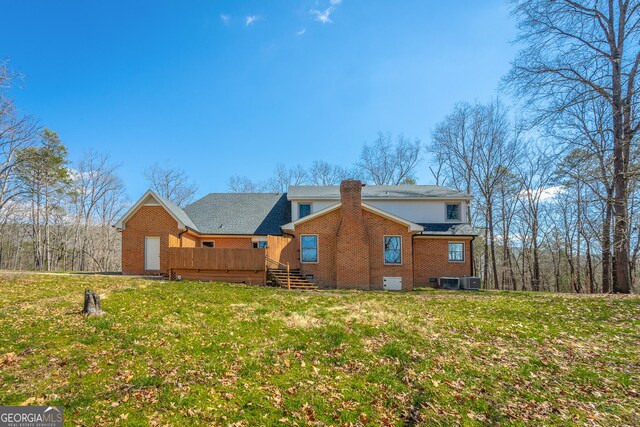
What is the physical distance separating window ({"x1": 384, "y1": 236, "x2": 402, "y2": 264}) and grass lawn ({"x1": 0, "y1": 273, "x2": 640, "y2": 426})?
27.6 feet

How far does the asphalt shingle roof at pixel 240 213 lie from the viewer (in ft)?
68.7

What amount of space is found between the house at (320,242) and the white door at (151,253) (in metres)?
0.05

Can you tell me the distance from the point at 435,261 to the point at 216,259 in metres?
13.2

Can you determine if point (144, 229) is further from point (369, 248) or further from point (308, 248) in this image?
point (369, 248)

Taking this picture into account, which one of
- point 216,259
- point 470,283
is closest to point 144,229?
point 216,259

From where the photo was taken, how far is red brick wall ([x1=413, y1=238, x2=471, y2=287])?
19.2m

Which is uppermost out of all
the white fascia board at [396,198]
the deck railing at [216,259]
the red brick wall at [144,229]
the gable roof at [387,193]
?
the gable roof at [387,193]

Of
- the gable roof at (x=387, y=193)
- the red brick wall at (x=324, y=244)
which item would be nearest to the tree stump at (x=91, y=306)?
the red brick wall at (x=324, y=244)

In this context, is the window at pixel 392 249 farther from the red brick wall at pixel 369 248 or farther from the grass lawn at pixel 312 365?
the grass lawn at pixel 312 365

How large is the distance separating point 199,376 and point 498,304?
1067 cm

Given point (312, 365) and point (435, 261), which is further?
point (435, 261)

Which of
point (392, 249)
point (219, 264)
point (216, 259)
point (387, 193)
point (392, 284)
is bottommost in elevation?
point (392, 284)

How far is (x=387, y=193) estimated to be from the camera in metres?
22.9

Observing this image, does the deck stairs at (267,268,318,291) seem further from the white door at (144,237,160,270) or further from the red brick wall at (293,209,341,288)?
the white door at (144,237,160,270)
